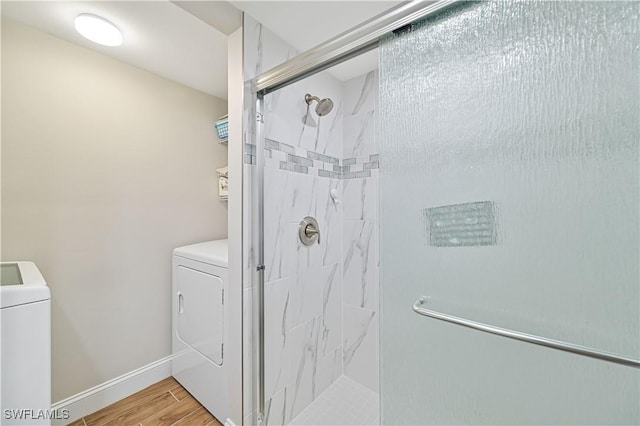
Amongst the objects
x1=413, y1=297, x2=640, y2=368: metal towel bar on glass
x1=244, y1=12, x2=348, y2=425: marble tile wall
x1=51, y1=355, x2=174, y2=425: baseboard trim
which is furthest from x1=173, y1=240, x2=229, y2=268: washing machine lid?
x1=413, y1=297, x2=640, y2=368: metal towel bar on glass

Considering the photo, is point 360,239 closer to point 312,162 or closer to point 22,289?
point 312,162

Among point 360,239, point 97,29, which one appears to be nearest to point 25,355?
point 97,29

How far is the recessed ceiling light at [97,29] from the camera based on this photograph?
1277mm

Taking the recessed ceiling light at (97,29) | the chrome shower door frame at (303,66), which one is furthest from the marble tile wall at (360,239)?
the recessed ceiling light at (97,29)

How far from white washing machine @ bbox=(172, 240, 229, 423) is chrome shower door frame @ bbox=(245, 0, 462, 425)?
0.68 feet

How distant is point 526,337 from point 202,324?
Result: 1.58 metres

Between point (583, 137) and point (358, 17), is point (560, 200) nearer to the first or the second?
point (583, 137)

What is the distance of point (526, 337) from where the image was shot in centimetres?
69

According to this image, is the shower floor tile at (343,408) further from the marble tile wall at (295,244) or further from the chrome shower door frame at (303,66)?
the chrome shower door frame at (303,66)

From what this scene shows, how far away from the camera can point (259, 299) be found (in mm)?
1364

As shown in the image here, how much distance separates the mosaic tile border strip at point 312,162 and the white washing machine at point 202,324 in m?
0.61

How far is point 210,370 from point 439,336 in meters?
1.34

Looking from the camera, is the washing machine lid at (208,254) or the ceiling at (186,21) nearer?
the ceiling at (186,21)

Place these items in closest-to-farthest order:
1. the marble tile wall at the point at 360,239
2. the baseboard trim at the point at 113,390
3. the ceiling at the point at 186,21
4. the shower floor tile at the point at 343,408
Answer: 1. the ceiling at the point at 186,21
2. the baseboard trim at the point at 113,390
3. the shower floor tile at the point at 343,408
4. the marble tile wall at the point at 360,239
